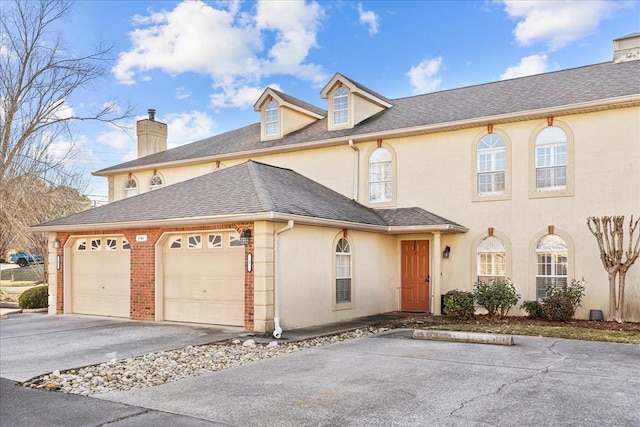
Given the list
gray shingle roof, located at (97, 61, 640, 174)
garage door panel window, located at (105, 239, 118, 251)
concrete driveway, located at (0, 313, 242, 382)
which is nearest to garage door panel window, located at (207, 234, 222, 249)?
concrete driveway, located at (0, 313, 242, 382)

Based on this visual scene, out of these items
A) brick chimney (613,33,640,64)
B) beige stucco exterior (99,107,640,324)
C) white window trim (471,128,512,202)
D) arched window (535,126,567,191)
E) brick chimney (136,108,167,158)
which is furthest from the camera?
brick chimney (136,108,167,158)

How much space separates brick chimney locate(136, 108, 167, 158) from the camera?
24.5 m

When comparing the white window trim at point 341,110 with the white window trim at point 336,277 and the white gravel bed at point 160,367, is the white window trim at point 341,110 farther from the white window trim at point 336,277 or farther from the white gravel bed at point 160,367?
the white gravel bed at point 160,367

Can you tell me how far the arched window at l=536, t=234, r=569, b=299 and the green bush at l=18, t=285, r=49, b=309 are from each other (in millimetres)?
15541

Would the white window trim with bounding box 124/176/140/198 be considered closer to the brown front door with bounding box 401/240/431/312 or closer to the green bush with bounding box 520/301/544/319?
the brown front door with bounding box 401/240/431/312

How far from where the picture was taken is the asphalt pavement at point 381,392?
5.82 meters

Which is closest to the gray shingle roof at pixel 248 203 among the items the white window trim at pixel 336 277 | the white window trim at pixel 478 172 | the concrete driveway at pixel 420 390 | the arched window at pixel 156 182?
the white window trim at pixel 336 277

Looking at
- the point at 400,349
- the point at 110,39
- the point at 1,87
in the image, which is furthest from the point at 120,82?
the point at 400,349

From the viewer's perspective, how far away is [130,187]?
75.0 feet

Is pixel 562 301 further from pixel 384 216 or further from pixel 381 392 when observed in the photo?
pixel 381 392

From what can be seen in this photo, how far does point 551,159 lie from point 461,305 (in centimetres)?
471

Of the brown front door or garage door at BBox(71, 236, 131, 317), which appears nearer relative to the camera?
garage door at BBox(71, 236, 131, 317)

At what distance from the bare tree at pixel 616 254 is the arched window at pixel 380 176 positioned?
604 cm

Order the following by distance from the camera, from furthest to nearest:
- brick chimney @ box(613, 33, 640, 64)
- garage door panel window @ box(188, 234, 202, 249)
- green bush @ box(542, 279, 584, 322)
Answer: brick chimney @ box(613, 33, 640, 64) < garage door panel window @ box(188, 234, 202, 249) < green bush @ box(542, 279, 584, 322)
